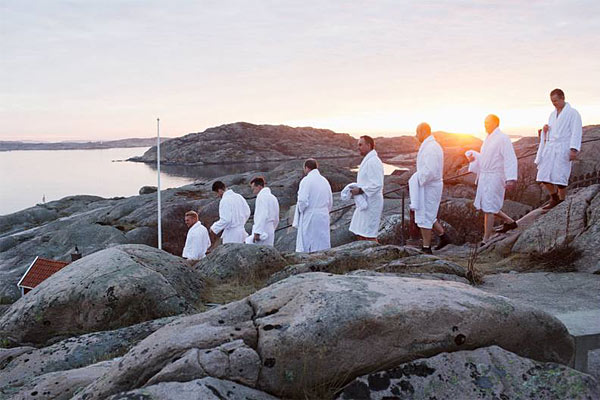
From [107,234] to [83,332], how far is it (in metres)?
24.7

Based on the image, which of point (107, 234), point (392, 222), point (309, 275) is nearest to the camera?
point (309, 275)

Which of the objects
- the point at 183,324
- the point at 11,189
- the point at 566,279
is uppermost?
the point at 183,324

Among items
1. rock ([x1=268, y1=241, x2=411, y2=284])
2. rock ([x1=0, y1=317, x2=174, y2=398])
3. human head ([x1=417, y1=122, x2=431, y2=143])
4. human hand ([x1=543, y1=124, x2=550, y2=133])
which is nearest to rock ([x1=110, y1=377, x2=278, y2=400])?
rock ([x1=0, y1=317, x2=174, y2=398])

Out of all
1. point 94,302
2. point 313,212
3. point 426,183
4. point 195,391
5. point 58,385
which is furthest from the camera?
point 313,212

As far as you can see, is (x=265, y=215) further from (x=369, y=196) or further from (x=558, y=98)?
(x=558, y=98)

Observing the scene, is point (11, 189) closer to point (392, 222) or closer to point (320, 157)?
point (320, 157)

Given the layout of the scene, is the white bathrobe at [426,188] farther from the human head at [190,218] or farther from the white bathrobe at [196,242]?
the human head at [190,218]

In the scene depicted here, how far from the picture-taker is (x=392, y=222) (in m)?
16.1

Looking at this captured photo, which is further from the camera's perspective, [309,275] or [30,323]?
[30,323]

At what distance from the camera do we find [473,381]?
3.62 meters

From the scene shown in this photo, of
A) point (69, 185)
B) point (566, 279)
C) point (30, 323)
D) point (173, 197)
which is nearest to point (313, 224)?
point (566, 279)

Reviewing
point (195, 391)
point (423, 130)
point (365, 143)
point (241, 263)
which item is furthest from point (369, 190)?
point (195, 391)

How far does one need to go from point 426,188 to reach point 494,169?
1530mm

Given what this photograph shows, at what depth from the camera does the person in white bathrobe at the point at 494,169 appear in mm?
10719
